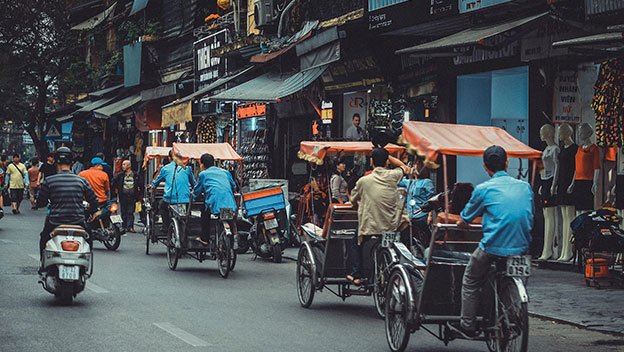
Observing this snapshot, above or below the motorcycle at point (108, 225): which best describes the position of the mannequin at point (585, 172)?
above

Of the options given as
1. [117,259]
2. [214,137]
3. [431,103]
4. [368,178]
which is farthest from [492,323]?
[214,137]

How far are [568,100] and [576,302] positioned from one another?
4506mm

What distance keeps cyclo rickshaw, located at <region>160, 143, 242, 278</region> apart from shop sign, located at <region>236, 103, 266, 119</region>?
10.6m

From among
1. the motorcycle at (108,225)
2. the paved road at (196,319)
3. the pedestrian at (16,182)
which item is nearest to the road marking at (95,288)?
the paved road at (196,319)

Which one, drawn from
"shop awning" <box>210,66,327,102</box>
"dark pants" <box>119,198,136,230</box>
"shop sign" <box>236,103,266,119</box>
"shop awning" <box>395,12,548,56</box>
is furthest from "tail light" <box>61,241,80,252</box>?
"shop sign" <box>236,103,266,119</box>

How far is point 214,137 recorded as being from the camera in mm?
32344

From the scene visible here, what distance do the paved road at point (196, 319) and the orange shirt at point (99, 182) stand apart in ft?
13.4

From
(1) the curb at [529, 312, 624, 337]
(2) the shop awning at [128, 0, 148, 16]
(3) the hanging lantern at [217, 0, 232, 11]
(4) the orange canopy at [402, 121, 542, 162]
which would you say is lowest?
(1) the curb at [529, 312, 624, 337]

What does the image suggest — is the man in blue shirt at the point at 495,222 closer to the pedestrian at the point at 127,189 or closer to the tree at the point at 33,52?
the pedestrian at the point at 127,189

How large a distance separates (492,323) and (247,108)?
69.3 feet

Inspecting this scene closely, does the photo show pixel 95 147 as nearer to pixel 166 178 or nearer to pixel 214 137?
pixel 214 137

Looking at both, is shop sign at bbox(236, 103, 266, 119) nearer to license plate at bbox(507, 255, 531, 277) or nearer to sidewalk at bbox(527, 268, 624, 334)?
sidewalk at bbox(527, 268, 624, 334)

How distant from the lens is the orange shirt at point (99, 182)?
18.8 m

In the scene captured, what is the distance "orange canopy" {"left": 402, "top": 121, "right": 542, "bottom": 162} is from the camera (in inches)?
315
